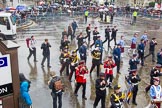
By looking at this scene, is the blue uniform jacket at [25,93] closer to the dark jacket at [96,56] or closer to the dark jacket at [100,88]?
the dark jacket at [100,88]

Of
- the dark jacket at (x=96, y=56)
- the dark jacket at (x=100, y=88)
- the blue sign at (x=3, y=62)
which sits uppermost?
the blue sign at (x=3, y=62)

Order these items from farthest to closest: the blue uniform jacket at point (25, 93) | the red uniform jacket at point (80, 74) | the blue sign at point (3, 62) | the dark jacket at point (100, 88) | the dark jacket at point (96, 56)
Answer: the dark jacket at point (96, 56), the red uniform jacket at point (80, 74), the dark jacket at point (100, 88), the blue uniform jacket at point (25, 93), the blue sign at point (3, 62)

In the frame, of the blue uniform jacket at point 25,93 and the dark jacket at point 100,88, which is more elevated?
the blue uniform jacket at point 25,93

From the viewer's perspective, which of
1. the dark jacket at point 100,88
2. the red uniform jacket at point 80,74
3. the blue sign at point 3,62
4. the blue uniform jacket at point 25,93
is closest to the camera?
the blue sign at point 3,62

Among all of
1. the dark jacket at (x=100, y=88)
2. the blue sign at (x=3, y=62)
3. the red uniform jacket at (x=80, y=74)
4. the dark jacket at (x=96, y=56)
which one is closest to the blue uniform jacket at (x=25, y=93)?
the blue sign at (x=3, y=62)

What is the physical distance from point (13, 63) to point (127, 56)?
12.8m

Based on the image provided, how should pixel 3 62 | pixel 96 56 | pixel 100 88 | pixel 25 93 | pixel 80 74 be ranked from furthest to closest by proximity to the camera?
pixel 96 56 < pixel 80 74 < pixel 100 88 < pixel 25 93 < pixel 3 62

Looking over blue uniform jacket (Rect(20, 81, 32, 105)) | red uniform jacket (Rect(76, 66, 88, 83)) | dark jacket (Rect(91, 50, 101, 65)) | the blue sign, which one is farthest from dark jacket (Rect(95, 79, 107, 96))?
dark jacket (Rect(91, 50, 101, 65))

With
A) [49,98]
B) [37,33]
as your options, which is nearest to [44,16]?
[37,33]

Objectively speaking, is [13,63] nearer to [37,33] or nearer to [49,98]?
[49,98]

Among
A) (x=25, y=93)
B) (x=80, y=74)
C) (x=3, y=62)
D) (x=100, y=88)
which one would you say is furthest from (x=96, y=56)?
(x=3, y=62)

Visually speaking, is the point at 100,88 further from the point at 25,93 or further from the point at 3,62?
the point at 3,62

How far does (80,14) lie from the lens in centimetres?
4447

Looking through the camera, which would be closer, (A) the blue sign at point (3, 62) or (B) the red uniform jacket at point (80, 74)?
(A) the blue sign at point (3, 62)
